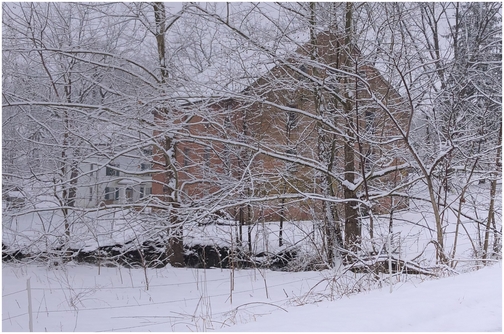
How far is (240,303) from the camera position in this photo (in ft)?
26.3

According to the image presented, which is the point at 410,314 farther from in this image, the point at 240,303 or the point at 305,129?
the point at 305,129

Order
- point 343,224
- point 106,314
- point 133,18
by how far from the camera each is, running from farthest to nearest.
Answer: point 133,18, point 343,224, point 106,314

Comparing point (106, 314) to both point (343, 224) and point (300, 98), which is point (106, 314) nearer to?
point (343, 224)

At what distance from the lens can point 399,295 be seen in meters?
4.80

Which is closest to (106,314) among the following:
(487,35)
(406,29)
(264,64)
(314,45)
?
(264,64)

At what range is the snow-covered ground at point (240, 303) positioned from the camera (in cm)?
394

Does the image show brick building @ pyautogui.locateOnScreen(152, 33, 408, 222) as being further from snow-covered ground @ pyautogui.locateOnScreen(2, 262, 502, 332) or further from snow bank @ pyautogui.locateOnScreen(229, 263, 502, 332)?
snow bank @ pyautogui.locateOnScreen(229, 263, 502, 332)

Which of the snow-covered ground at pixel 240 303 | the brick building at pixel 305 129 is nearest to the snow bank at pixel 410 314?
the snow-covered ground at pixel 240 303

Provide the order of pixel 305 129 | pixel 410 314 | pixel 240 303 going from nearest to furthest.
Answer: pixel 410 314
pixel 240 303
pixel 305 129

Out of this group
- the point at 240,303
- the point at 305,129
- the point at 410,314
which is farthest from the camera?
the point at 305,129

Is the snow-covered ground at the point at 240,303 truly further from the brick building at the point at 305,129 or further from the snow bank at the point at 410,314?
the brick building at the point at 305,129

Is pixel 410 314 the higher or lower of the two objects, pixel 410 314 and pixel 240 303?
the higher

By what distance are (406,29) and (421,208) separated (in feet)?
13.2

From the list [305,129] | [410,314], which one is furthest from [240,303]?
[305,129]
